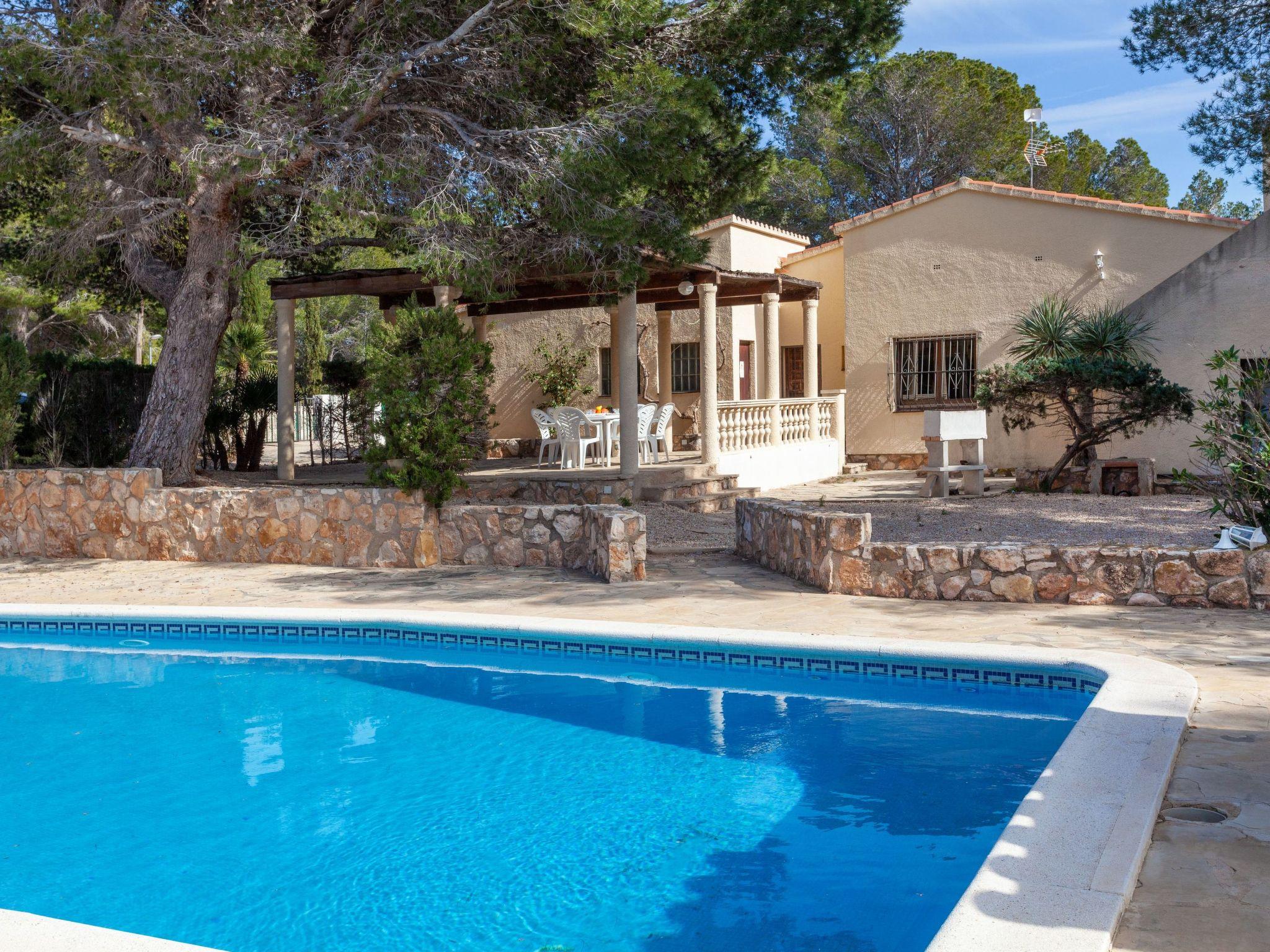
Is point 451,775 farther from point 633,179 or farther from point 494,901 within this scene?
point 633,179

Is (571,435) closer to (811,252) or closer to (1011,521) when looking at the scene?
(1011,521)

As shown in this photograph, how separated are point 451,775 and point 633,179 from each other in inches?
296

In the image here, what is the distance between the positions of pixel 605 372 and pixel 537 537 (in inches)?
477

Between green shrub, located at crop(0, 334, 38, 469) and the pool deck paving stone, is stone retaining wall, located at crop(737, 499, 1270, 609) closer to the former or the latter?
the pool deck paving stone

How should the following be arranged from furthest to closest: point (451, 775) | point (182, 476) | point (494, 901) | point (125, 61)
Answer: point (182, 476) < point (125, 61) < point (451, 775) < point (494, 901)

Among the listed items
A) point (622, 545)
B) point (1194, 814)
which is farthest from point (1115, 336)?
point (1194, 814)

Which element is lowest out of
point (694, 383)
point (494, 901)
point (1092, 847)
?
point (494, 901)

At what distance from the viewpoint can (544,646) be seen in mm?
7742

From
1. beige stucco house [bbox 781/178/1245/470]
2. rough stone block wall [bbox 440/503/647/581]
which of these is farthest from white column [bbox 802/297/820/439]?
rough stone block wall [bbox 440/503/647/581]

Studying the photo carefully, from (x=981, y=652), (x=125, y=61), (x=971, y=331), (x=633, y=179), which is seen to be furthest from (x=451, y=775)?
(x=971, y=331)

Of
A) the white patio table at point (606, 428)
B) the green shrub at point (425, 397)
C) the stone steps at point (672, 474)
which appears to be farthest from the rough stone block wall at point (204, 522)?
the white patio table at point (606, 428)

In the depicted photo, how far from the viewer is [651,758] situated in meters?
5.93

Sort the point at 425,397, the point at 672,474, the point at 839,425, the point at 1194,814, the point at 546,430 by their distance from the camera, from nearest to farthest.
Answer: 1. the point at 1194,814
2. the point at 425,397
3. the point at 672,474
4. the point at 546,430
5. the point at 839,425

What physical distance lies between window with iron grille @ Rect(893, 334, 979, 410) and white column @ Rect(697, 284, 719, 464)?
203 inches
